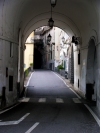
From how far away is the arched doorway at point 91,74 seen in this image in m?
16.9

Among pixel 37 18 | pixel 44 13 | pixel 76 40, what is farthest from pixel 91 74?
pixel 37 18

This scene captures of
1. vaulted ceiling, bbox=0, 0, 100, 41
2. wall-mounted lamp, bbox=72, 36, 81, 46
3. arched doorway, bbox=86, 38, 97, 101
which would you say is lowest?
arched doorway, bbox=86, 38, 97, 101

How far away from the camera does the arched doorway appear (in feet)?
55.3

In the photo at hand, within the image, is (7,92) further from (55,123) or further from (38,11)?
(38,11)

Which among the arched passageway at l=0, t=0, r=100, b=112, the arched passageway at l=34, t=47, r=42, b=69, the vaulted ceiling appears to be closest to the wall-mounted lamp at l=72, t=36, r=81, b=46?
the arched passageway at l=0, t=0, r=100, b=112

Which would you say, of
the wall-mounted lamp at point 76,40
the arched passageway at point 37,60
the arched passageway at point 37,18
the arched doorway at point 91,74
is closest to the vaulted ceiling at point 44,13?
the arched passageway at point 37,18

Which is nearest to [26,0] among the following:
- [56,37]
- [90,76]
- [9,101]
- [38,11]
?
[38,11]

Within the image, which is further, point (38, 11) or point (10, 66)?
point (38, 11)

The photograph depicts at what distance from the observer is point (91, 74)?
17469 mm

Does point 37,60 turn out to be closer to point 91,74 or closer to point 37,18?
point 37,18

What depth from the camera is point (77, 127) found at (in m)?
8.53

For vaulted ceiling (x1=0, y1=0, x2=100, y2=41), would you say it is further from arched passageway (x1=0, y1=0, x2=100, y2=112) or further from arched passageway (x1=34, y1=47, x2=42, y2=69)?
arched passageway (x1=34, y1=47, x2=42, y2=69)

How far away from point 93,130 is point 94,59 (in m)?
9.53

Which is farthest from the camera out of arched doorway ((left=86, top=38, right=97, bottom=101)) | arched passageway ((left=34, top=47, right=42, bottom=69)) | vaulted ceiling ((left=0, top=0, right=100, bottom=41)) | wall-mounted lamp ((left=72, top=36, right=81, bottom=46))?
arched passageway ((left=34, top=47, right=42, bottom=69))
